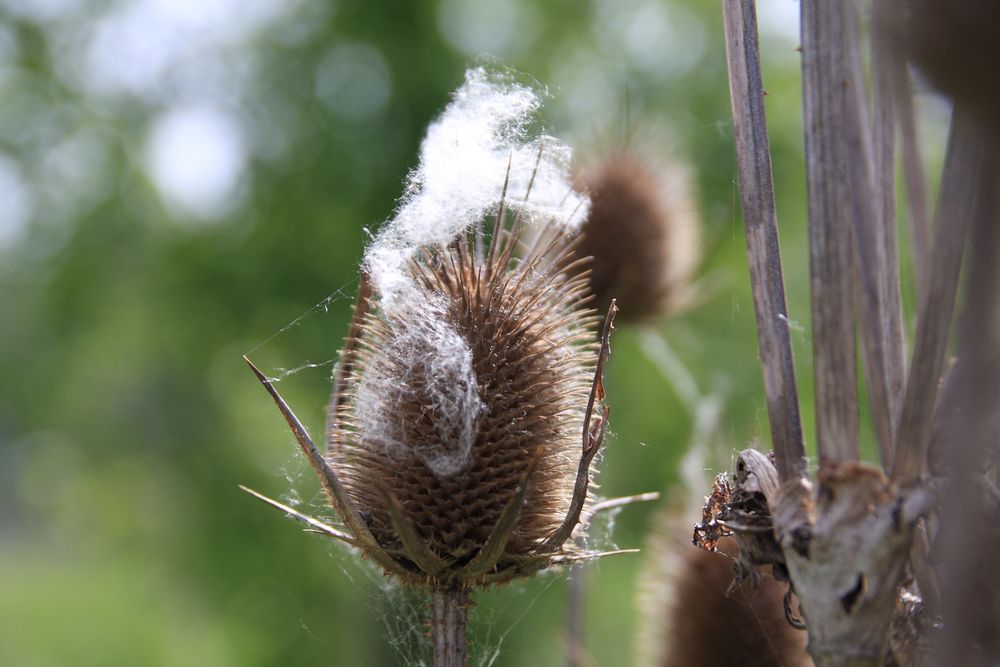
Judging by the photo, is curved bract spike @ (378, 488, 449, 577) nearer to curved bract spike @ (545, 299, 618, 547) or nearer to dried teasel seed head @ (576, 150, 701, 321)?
curved bract spike @ (545, 299, 618, 547)

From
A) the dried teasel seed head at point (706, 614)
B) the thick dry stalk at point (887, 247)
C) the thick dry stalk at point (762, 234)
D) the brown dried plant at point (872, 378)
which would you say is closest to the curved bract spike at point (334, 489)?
the brown dried plant at point (872, 378)

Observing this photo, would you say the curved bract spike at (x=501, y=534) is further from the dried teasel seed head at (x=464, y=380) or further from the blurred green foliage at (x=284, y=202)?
the blurred green foliage at (x=284, y=202)

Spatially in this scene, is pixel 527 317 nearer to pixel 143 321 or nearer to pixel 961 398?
pixel 961 398

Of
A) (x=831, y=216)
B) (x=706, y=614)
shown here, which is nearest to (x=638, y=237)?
(x=706, y=614)

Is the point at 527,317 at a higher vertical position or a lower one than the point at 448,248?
lower

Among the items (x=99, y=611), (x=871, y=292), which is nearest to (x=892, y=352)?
(x=871, y=292)

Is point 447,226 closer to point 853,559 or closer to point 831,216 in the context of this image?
point 831,216
